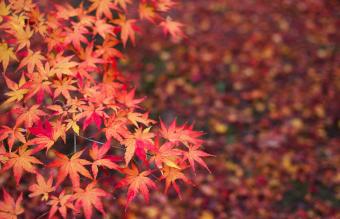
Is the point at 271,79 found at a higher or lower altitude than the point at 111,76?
lower

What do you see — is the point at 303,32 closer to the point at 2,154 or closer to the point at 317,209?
the point at 317,209

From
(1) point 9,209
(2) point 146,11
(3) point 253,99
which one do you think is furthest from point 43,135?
(3) point 253,99

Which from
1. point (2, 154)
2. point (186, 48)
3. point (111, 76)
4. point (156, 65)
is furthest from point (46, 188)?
point (186, 48)

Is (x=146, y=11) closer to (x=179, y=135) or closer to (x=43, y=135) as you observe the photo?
(x=179, y=135)

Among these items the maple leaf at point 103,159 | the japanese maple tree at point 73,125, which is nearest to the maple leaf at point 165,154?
the japanese maple tree at point 73,125

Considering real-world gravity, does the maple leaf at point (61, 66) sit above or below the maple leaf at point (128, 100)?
above

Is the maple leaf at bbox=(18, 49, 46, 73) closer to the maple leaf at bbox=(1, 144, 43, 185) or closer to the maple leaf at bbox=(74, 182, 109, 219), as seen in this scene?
the maple leaf at bbox=(1, 144, 43, 185)

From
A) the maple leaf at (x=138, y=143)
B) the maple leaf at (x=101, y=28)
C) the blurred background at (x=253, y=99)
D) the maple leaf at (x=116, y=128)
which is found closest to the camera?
the maple leaf at (x=138, y=143)

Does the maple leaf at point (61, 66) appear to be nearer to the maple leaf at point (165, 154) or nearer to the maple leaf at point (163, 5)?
the maple leaf at point (165, 154)

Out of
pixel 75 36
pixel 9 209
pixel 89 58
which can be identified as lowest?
pixel 9 209
